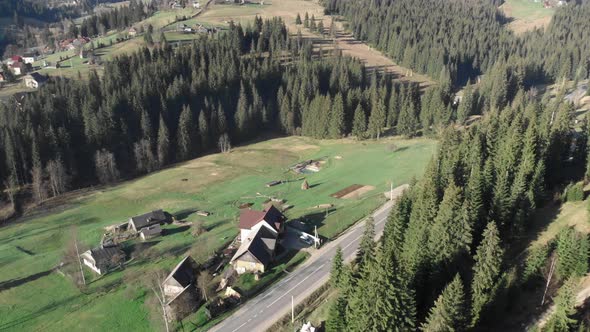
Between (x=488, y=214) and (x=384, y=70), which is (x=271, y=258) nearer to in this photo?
(x=488, y=214)

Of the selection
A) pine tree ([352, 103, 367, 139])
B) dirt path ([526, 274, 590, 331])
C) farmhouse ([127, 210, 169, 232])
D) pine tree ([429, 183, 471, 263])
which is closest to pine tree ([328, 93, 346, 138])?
pine tree ([352, 103, 367, 139])

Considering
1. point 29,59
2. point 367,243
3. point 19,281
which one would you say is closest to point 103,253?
point 19,281

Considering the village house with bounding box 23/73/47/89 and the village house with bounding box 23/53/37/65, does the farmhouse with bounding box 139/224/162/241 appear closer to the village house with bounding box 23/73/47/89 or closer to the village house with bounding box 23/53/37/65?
the village house with bounding box 23/73/47/89

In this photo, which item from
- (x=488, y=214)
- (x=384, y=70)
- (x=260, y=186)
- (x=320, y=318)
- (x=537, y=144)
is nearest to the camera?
(x=320, y=318)

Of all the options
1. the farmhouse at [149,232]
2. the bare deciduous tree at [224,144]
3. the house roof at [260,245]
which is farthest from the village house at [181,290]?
the bare deciduous tree at [224,144]

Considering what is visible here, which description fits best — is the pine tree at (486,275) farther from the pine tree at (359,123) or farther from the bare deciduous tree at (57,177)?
the bare deciduous tree at (57,177)

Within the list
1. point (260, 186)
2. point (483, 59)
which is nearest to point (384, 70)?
point (483, 59)
